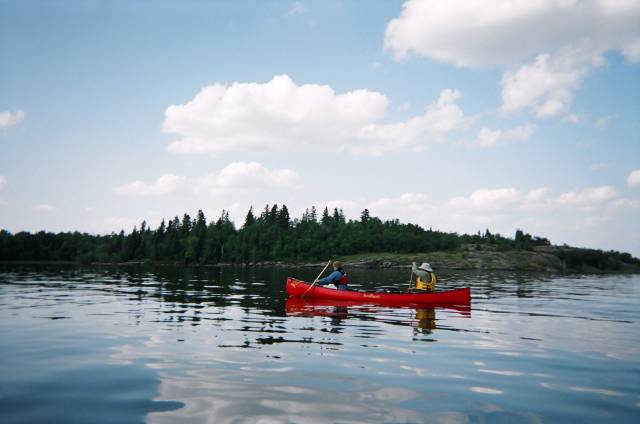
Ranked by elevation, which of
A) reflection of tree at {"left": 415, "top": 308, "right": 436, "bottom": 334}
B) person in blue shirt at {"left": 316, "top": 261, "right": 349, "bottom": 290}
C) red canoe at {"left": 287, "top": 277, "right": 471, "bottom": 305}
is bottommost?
reflection of tree at {"left": 415, "top": 308, "right": 436, "bottom": 334}

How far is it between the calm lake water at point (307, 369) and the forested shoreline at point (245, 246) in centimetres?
15008

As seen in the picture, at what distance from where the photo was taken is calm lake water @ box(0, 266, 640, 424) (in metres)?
7.21

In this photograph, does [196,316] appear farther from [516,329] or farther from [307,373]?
[516,329]

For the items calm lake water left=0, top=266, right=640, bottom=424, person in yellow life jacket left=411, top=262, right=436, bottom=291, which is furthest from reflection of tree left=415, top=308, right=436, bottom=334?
person in yellow life jacket left=411, top=262, right=436, bottom=291

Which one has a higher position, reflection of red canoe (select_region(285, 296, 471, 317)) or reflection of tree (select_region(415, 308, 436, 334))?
reflection of tree (select_region(415, 308, 436, 334))

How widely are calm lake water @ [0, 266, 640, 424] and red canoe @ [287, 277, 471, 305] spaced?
5.71 meters

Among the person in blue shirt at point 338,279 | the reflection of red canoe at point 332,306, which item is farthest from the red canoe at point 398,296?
the person in blue shirt at point 338,279

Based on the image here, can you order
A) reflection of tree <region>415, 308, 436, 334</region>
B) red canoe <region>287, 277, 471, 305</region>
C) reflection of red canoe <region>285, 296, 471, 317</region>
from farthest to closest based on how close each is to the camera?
1. red canoe <region>287, 277, 471, 305</region>
2. reflection of red canoe <region>285, 296, 471, 317</region>
3. reflection of tree <region>415, 308, 436, 334</region>

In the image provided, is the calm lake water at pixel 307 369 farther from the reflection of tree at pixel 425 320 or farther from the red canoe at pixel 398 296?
the red canoe at pixel 398 296

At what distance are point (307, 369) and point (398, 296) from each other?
15714 mm

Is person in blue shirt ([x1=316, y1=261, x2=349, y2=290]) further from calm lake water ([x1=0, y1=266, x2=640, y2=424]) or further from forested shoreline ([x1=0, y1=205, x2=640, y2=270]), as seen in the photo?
forested shoreline ([x1=0, y1=205, x2=640, y2=270])

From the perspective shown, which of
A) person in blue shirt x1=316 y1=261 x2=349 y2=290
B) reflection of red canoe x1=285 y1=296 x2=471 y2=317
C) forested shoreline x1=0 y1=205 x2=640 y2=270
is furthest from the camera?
forested shoreline x1=0 y1=205 x2=640 y2=270

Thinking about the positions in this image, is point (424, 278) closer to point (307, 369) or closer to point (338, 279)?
point (338, 279)

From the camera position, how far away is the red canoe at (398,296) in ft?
81.7
